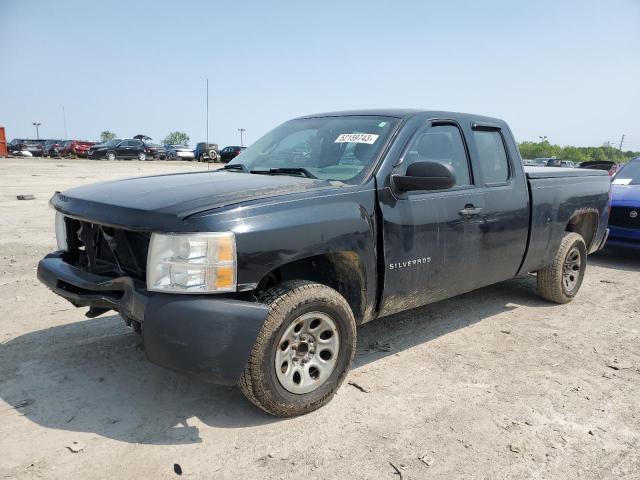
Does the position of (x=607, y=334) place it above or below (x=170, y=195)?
below

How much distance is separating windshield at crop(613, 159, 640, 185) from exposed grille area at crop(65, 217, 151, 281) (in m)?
8.17

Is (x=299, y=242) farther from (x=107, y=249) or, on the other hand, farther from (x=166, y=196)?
(x=107, y=249)

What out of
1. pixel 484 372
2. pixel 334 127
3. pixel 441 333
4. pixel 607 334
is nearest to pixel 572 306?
pixel 607 334

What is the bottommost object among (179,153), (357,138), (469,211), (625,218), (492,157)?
(179,153)

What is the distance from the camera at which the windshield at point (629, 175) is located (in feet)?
27.6

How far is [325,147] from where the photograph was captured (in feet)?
12.4

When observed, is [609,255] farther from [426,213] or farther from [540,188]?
[426,213]

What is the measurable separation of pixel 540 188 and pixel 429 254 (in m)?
1.78

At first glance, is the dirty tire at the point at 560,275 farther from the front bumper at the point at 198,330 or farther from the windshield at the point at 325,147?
the front bumper at the point at 198,330

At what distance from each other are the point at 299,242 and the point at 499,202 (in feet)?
7.04

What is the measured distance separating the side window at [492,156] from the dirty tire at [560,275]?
1285 mm

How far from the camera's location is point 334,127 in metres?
3.96

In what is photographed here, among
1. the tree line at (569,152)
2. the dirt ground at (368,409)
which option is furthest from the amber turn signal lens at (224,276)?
the tree line at (569,152)

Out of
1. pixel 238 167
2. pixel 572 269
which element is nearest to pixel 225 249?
pixel 238 167
